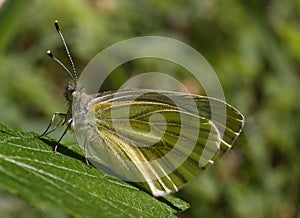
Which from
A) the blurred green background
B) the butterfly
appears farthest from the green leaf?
the blurred green background

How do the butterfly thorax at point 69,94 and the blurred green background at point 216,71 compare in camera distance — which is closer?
the butterfly thorax at point 69,94

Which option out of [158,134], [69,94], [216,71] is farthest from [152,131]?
[216,71]

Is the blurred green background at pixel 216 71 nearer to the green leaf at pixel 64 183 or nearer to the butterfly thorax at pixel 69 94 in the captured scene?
the butterfly thorax at pixel 69 94

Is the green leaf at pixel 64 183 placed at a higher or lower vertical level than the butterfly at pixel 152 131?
lower

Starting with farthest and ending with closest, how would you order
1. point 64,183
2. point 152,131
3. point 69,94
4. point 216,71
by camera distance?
point 216,71 → point 152,131 → point 69,94 → point 64,183

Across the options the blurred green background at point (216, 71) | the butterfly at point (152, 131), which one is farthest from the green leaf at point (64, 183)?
the blurred green background at point (216, 71)

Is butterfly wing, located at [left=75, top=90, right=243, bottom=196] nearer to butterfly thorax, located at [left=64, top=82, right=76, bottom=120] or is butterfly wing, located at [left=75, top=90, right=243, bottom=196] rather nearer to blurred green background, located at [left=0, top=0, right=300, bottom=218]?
butterfly thorax, located at [left=64, top=82, right=76, bottom=120]

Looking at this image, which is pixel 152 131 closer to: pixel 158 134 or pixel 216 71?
pixel 158 134
